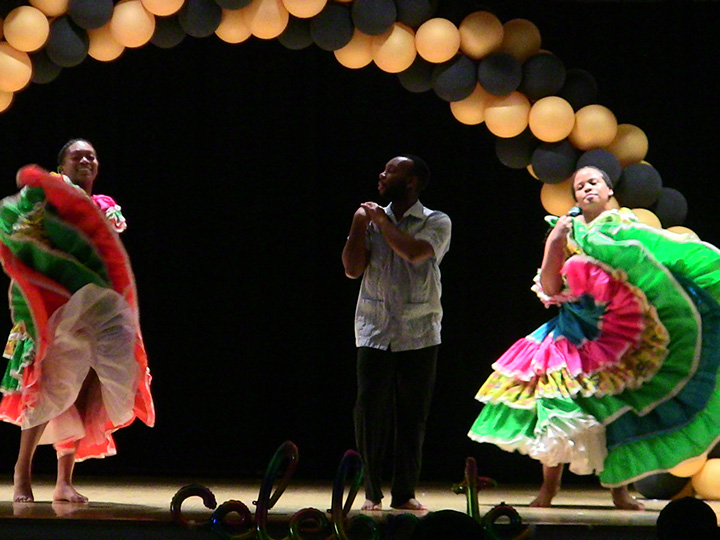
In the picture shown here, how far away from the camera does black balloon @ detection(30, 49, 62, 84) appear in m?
5.66

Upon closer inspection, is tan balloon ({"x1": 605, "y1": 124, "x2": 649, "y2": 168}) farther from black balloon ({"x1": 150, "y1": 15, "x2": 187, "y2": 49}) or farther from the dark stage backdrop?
black balloon ({"x1": 150, "y1": 15, "x2": 187, "y2": 49})

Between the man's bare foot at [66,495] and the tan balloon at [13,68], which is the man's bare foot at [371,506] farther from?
the tan balloon at [13,68]

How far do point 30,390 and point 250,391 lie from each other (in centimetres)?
210

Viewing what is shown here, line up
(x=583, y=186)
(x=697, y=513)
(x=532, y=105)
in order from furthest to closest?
1. (x=532, y=105)
2. (x=583, y=186)
3. (x=697, y=513)

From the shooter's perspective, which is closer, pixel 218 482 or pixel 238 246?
pixel 218 482

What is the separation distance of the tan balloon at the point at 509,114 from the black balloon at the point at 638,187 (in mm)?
524

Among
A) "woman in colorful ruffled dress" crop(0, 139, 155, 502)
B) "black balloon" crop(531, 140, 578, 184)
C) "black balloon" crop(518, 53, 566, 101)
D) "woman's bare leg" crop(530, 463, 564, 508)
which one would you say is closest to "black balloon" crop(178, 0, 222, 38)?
"woman in colorful ruffled dress" crop(0, 139, 155, 502)

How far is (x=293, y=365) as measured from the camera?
6.72 meters

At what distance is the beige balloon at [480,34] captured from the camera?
560cm

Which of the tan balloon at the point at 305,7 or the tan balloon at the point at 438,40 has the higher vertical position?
the tan balloon at the point at 305,7

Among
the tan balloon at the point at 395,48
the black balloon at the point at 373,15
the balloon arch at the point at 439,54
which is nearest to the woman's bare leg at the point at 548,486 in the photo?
the balloon arch at the point at 439,54

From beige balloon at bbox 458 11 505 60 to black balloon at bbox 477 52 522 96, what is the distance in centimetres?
5

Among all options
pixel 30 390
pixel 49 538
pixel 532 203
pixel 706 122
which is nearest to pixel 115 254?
pixel 30 390

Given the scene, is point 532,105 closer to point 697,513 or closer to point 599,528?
point 599,528
